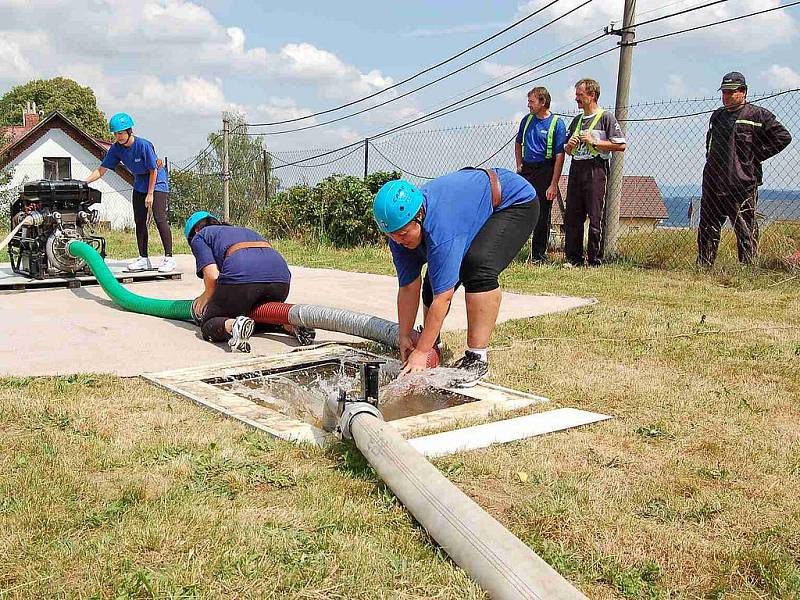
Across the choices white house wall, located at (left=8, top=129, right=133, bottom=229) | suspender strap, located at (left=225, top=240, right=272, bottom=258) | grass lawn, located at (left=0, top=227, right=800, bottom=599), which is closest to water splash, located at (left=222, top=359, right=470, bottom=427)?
grass lawn, located at (left=0, top=227, right=800, bottom=599)

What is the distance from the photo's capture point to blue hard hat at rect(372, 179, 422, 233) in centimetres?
395

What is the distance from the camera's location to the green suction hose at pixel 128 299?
21.3ft

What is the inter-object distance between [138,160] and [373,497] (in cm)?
678

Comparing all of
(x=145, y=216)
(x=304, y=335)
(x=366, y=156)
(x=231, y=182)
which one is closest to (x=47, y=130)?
(x=231, y=182)

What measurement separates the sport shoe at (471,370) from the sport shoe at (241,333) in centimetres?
158

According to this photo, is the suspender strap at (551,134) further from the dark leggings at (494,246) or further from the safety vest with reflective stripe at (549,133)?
the dark leggings at (494,246)

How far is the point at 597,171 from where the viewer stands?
32.7ft

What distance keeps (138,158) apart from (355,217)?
601 cm

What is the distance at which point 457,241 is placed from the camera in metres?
4.15

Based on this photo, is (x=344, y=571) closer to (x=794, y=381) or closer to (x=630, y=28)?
(x=794, y=381)

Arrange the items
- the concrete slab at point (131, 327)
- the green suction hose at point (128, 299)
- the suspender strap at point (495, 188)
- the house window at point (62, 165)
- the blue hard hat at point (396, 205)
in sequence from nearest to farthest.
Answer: the blue hard hat at point (396, 205), the suspender strap at point (495, 188), the concrete slab at point (131, 327), the green suction hose at point (128, 299), the house window at point (62, 165)

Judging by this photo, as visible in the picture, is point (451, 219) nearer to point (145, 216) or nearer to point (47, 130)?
point (145, 216)

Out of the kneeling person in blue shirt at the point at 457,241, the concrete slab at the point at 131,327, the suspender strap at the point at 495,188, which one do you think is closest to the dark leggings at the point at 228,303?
the concrete slab at the point at 131,327

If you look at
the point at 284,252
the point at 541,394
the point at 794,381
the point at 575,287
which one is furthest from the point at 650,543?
the point at 284,252
